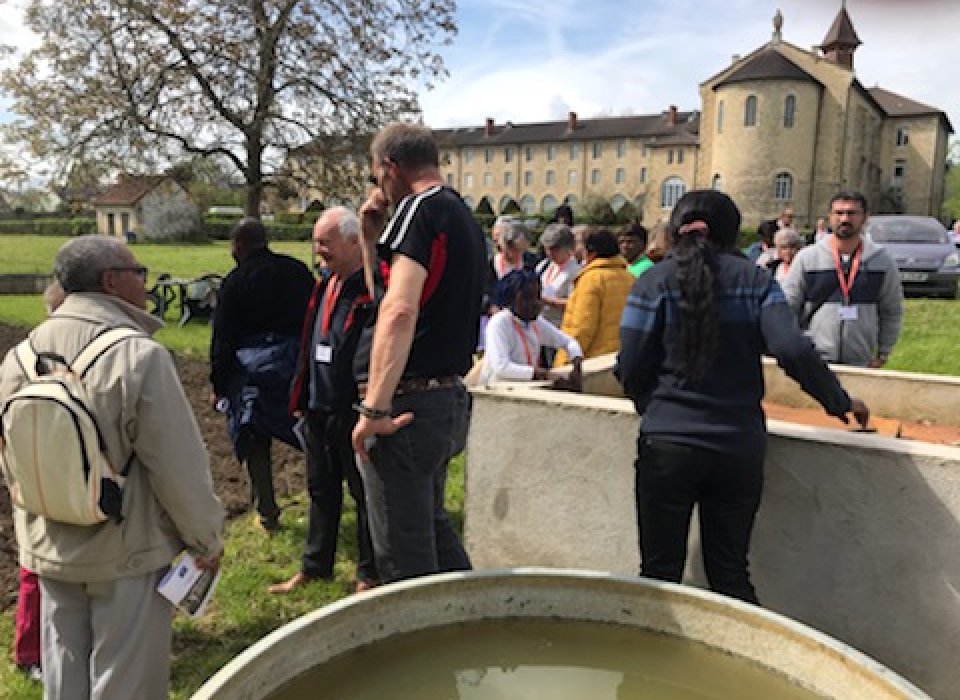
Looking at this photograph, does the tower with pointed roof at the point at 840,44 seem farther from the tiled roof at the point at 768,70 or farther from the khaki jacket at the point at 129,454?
the khaki jacket at the point at 129,454

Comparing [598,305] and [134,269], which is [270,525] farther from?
[134,269]

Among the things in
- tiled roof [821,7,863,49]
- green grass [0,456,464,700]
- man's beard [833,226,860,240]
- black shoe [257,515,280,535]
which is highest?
tiled roof [821,7,863,49]

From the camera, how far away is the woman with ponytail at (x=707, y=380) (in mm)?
2754

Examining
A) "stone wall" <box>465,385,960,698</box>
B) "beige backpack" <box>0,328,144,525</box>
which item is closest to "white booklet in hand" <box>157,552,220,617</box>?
"beige backpack" <box>0,328,144,525</box>

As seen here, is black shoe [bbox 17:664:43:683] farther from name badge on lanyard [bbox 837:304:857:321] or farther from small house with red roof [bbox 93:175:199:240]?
small house with red roof [bbox 93:175:199:240]

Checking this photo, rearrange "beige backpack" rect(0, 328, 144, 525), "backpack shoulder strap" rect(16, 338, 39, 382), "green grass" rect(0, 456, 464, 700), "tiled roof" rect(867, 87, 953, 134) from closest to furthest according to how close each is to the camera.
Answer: "beige backpack" rect(0, 328, 144, 525), "backpack shoulder strap" rect(16, 338, 39, 382), "green grass" rect(0, 456, 464, 700), "tiled roof" rect(867, 87, 953, 134)

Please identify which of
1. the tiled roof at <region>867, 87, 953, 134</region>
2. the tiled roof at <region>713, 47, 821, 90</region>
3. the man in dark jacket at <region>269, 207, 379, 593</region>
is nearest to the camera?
the man in dark jacket at <region>269, 207, 379, 593</region>

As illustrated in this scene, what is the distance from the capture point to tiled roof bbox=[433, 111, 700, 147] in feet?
276

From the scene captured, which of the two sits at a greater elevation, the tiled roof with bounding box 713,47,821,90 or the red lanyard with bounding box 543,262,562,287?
the tiled roof with bounding box 713,47,821,90

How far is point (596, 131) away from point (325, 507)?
90.1 m

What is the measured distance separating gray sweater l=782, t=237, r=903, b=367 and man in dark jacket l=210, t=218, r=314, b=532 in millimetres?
3322

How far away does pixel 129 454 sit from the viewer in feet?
8.39

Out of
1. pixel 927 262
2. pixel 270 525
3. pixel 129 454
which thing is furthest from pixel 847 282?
Answer: pixel 927 262

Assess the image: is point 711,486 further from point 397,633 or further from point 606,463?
point 397,633
